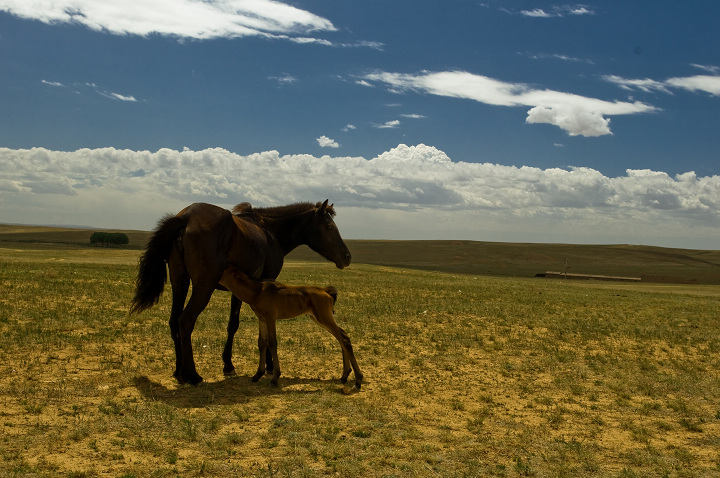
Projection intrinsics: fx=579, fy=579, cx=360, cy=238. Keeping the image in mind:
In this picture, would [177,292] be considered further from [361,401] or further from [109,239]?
[109,239]

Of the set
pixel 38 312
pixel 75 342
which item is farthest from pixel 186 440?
pixel 38 312

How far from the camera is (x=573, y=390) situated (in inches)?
397

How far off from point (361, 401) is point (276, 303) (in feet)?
6.77

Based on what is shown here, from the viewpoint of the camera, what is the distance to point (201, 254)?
9109 millimetres

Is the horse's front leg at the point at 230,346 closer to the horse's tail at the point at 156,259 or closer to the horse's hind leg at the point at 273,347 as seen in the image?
the horse's hind leg at the point at 273,347

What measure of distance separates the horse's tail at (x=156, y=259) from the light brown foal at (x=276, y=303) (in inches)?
42.7

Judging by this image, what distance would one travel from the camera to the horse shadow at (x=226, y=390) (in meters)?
8.43

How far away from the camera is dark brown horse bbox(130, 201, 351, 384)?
360 inches

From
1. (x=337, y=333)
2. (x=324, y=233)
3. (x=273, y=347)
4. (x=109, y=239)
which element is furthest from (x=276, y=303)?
(x=109, y=239)

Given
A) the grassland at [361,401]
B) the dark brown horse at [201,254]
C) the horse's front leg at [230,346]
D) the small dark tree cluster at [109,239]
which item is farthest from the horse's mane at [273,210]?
the small dark tree cluster at [109,239]

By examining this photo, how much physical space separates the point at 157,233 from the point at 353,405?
13.6 feet

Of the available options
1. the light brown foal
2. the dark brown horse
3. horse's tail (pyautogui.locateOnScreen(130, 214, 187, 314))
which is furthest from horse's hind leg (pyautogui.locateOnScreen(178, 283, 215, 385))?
horse's tail (pyautogui.locateOnScreen(130, 214, 187, 314))

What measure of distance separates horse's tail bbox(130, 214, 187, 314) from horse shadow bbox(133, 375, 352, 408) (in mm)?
1382

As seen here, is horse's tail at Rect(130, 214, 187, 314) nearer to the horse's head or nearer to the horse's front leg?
the horse's front leg
